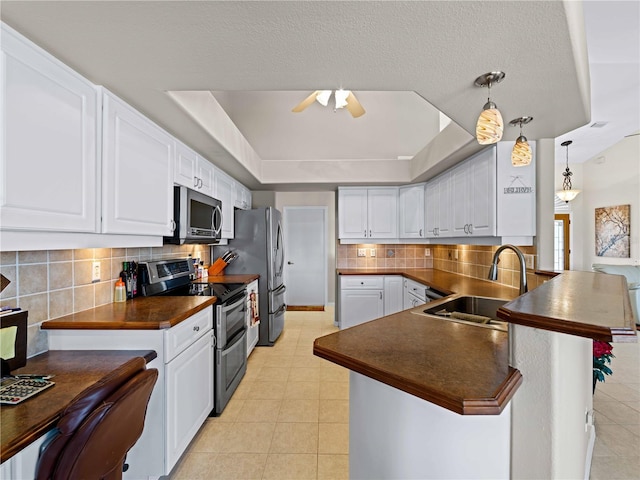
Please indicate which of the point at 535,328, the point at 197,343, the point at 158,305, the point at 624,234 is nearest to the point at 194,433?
the point at 197,343

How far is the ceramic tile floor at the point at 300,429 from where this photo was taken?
1.74 m

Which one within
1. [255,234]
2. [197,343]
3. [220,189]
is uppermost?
[220,189]

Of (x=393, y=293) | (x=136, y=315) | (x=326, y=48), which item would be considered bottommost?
(x=393, y=293)

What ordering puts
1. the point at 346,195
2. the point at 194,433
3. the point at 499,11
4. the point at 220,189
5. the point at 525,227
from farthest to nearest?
the point at 346,195, the point at 220,189, the point at 525,227, the point at 194,433, the point at 499,11

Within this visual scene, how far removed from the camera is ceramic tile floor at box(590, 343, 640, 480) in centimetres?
175

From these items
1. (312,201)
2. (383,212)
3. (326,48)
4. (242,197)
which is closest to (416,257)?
(383,212)

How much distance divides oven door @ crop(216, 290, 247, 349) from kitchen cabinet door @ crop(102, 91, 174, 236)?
717 millimetres

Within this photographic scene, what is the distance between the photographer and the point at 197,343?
1.92 metres

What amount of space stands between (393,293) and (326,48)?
3.40 metres

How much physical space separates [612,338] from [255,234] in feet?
10.9

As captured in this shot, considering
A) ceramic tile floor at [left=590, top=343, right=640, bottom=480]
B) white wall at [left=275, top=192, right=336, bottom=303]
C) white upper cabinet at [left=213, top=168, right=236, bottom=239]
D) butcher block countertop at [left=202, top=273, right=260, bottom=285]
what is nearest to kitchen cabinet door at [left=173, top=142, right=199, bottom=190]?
white upper cabinet at [left=213, top=168, right=236, bottom=239]

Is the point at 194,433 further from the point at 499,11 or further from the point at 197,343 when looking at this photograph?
the point at 499,11

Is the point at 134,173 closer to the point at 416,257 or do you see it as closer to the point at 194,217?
the point at 194,217

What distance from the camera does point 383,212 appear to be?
425cm
